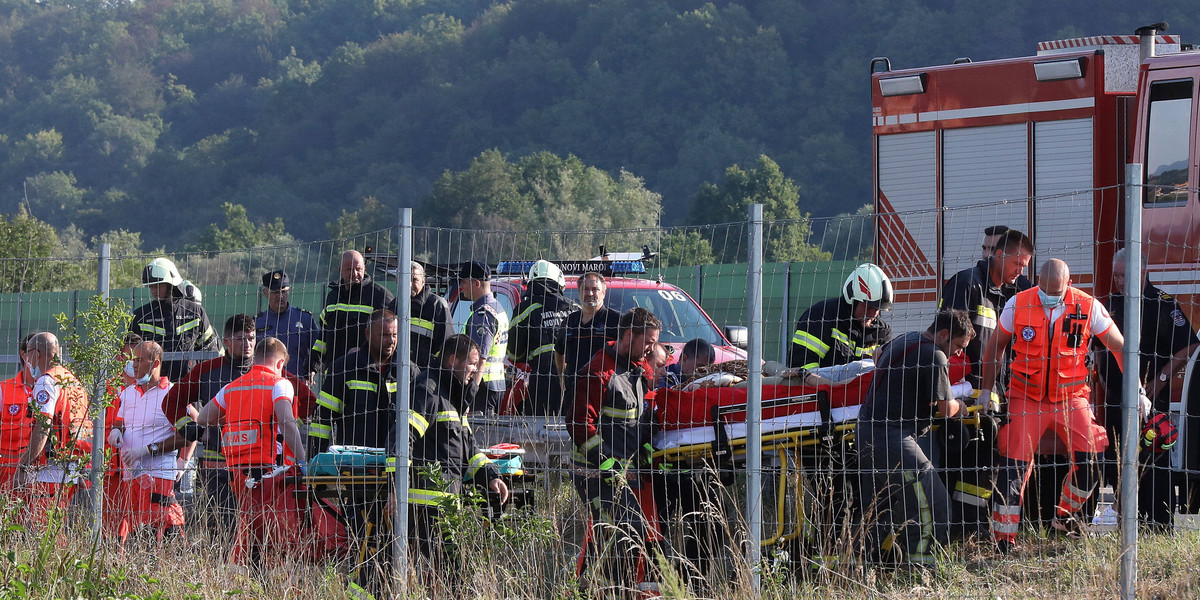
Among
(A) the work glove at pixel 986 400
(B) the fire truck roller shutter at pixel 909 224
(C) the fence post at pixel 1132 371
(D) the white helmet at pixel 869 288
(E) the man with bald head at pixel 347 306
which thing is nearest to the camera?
(C) the fence post at pixel 1132 371

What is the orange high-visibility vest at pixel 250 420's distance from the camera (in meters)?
6.29

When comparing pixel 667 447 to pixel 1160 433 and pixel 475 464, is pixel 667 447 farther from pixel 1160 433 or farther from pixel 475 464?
pixel 1160 433

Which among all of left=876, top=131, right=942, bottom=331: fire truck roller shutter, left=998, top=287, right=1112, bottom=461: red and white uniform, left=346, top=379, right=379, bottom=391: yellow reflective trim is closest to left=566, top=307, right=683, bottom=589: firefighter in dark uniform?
left=346, top=379, right=379, bottom=391: yellow reflective trim

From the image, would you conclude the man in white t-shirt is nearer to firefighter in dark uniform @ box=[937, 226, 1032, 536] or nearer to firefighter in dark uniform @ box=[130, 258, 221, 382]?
firefighter in dark uniform @ box=[130, 258, 221, 382]

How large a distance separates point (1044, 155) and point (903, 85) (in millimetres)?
1283

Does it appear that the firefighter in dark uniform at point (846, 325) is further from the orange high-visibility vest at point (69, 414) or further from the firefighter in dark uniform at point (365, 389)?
the orange high-visibility vest at point (69, 414)

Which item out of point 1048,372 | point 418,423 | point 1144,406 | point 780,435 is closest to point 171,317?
point 418,423

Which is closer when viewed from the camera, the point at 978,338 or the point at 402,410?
the point at 402,410

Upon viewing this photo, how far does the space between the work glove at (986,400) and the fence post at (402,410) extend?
2.76 m

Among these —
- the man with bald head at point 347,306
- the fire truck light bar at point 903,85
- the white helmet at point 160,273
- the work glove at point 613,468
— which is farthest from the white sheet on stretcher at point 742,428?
the fire truck light bar at point 903,85

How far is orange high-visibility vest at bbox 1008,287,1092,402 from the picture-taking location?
6145mm

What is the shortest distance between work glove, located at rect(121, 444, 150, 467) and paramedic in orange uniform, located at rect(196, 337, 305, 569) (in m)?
0.66

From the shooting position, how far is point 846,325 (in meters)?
6.65

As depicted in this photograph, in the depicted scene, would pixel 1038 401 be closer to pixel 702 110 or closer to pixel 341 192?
pixel 702 110
